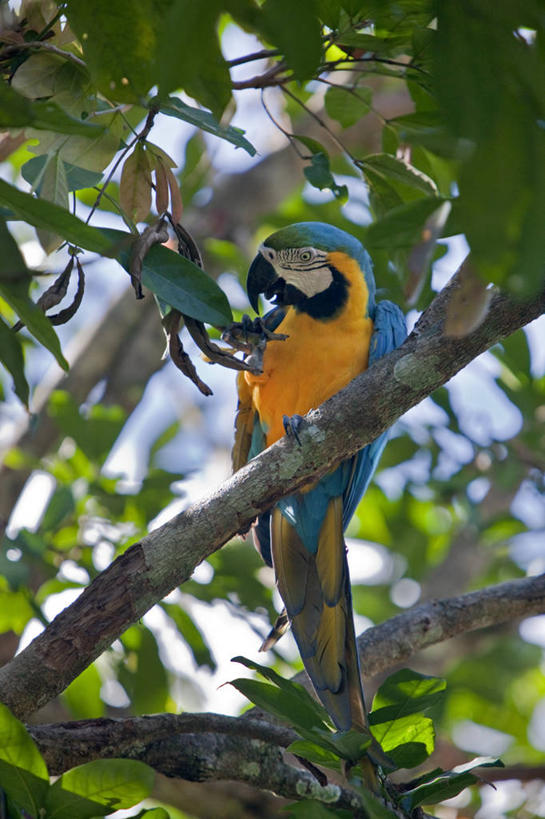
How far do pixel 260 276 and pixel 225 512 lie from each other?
1129 millimetres

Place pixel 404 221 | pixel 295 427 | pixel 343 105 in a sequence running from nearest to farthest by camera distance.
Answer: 1. pixel 404 221
2. pixel 295 427
3. pixel 343 105

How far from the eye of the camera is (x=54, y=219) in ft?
3.04

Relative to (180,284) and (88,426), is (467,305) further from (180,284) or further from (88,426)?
(88,426)

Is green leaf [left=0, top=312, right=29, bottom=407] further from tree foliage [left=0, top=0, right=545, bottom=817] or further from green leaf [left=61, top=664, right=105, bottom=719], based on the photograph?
green leaf [left=61, top=664, right=105, bottom=719]

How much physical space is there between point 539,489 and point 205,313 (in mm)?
1915

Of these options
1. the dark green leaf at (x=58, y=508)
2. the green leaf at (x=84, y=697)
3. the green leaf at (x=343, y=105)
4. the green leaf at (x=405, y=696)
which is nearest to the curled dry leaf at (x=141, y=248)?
the green leaf at (x=343, y=105)

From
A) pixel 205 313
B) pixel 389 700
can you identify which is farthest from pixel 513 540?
pixel 205 313

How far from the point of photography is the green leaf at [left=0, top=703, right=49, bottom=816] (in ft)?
3.59

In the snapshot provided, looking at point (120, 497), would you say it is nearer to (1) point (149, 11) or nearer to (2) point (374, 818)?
(2) point (374, 818)

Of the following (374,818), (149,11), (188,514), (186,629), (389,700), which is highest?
(186,629)

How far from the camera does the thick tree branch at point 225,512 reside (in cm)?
134

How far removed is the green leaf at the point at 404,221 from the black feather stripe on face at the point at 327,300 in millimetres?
1418

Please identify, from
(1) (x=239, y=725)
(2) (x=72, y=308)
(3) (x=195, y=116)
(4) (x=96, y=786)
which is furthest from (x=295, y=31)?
(1) (x=239, y=725)

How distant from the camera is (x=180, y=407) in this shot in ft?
17.0
